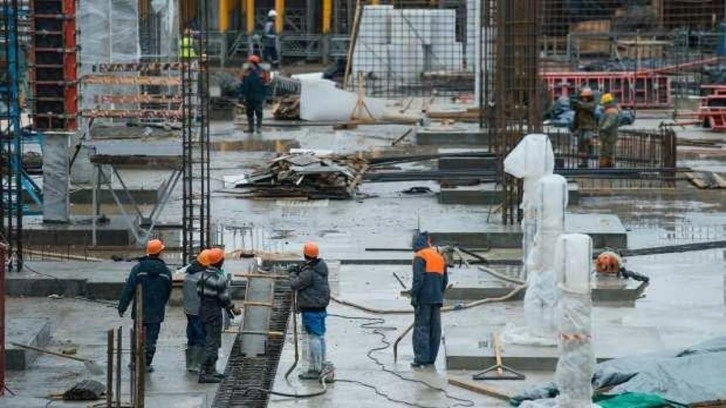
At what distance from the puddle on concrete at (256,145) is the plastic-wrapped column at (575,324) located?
21612 millimetres

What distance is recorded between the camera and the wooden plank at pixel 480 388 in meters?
18.5

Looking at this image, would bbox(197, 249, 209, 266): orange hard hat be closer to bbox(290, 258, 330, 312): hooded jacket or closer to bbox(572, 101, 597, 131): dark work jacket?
bbox(290, 258, 330, 312): hooded jacket

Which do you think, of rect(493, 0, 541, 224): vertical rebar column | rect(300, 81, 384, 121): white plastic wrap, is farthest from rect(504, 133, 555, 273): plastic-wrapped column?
rect(300, 81, 384, 121): white plastic wrap

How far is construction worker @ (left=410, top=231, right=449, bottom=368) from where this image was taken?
19688 millimetres

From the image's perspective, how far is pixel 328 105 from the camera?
43.2m

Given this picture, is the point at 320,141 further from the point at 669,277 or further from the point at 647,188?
the point at 669,277

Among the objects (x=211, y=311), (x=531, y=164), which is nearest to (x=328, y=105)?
(x=531, y=164)

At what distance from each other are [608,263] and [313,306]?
538 cm

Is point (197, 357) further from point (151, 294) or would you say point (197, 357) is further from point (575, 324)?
point (575, 324)

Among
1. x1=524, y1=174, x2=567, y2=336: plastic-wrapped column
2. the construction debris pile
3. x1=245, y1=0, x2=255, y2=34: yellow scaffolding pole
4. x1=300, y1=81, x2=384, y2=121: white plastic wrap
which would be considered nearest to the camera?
x1=524, y1=174, x2=567, y2=336: plastic-wrapped column

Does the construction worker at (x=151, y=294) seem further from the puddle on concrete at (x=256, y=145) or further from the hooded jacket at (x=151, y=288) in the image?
the puddle on concrete at (x=256, y=145)

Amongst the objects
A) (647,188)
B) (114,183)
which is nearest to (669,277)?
(647,188)

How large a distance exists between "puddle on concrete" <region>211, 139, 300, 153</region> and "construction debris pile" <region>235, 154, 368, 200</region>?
538 cm

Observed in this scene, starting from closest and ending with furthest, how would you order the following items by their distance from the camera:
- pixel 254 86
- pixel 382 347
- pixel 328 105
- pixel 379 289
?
1. pixel 382 347
2. pixel 379 289
3. pixel 254 86
4. pixel 328 105
